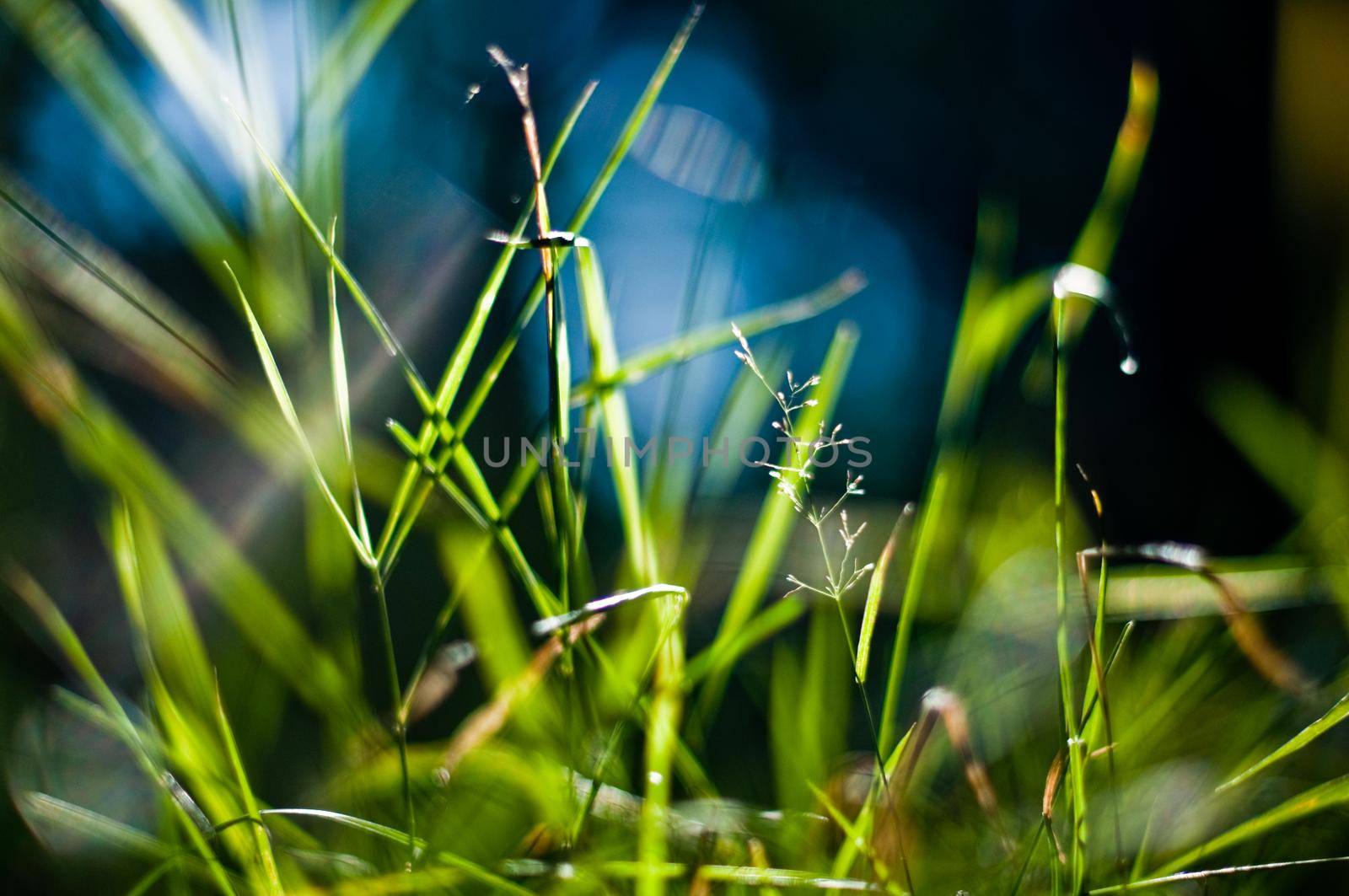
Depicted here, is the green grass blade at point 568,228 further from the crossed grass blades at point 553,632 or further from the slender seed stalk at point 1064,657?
the slender seed stalk at point 1064,657

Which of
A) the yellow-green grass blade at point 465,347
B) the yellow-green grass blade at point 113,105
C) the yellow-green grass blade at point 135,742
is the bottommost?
the yellow-green grass blade at point 135,742

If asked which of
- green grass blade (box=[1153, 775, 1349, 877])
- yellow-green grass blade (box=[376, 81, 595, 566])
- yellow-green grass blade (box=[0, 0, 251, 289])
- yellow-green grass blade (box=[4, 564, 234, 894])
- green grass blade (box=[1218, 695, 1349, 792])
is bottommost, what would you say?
green grass blade (box=[1153, 775, 1349, 877])

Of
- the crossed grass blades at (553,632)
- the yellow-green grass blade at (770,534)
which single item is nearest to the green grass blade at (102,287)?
the crossed grass blades at (553,632)

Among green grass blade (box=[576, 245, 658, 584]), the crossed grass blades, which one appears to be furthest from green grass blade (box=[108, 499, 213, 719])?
green grass blade (box=[576, 245, 658, 584])

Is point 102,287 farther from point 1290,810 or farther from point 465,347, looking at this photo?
point 1290,810

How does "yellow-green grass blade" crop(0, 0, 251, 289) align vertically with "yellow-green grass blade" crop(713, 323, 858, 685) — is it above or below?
above

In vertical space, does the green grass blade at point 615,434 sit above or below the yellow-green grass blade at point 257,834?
above

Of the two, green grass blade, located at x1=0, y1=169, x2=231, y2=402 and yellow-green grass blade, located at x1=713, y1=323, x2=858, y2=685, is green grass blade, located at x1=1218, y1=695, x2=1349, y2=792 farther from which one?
green grass blade, located at x1=0, y1=169, x2=231, y2=402
